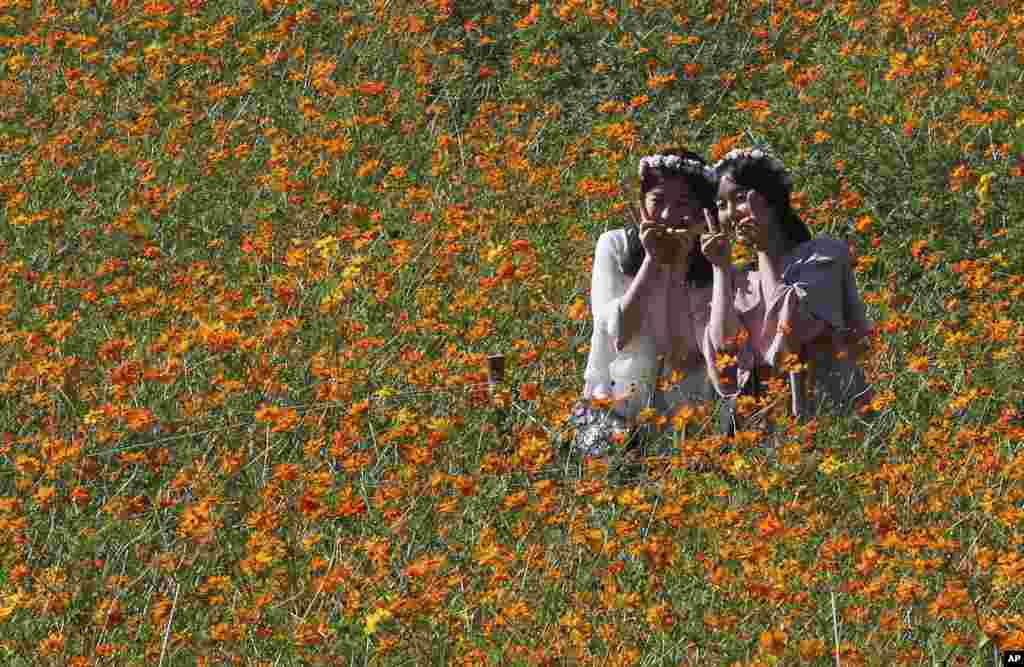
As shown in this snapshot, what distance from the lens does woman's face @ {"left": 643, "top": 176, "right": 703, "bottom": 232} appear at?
16.6 feet

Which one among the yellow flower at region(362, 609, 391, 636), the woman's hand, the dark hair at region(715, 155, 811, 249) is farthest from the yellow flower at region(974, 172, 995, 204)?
the yellow flower at region(362, 609, 391, 636)

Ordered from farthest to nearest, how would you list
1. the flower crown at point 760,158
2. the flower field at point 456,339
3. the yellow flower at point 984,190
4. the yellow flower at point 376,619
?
the yellow flower at point 984,190
the flower crown at point 760,158
the flower field at point 456,339
the yellow flower at point 376,619

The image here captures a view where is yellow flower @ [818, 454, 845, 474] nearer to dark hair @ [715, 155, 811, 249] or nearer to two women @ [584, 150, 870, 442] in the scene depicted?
two women @ [584, 150, 870, 442]

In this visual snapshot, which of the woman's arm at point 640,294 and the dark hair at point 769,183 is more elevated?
the dark hair at point 769,183

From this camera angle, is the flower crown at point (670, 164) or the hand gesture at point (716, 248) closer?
the hand gesture at point (716, 248)

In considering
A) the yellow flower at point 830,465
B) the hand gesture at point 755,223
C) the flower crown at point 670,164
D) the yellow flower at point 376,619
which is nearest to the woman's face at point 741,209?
the hand gesture at point 755,223

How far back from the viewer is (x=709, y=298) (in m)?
5.16

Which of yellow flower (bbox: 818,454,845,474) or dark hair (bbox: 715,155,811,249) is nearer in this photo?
yellow flower (bbox: 818,454,845,474)

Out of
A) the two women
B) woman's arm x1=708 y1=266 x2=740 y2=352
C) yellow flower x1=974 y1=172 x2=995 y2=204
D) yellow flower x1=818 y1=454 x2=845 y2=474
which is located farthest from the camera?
yellow flower x1=974 y1=172 x2=995 y2=204

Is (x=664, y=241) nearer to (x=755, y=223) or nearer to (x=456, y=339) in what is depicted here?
(x=755, y=223)

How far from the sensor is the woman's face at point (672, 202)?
5.06m

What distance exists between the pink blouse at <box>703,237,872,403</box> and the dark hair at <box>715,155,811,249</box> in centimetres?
9

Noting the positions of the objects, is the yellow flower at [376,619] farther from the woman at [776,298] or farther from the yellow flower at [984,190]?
the yellow flower at [984,190]

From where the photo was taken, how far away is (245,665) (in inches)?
156
